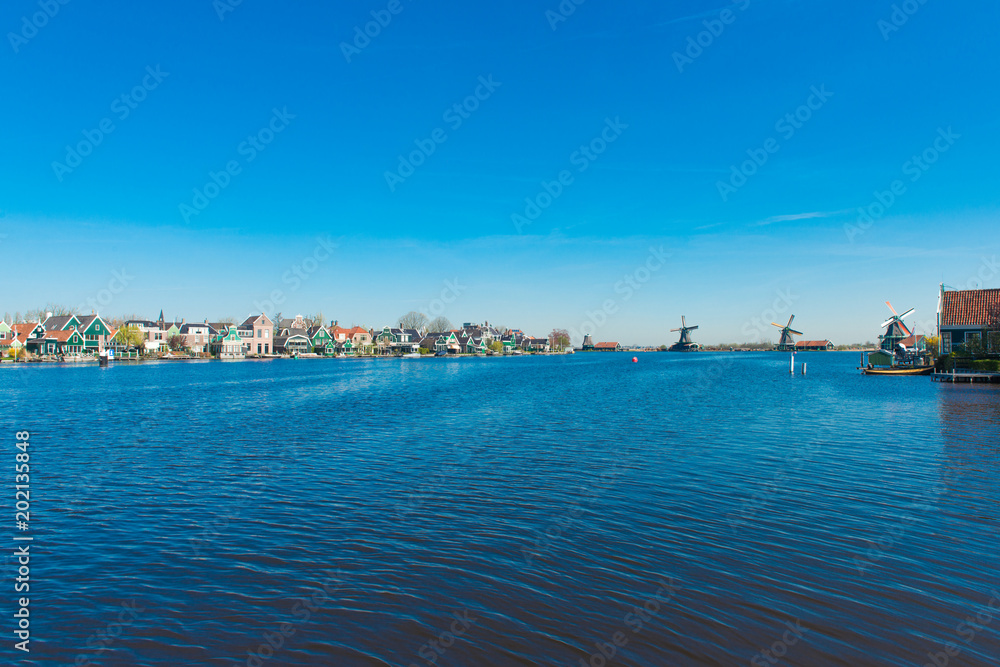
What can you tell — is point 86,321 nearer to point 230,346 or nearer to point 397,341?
point 230,346

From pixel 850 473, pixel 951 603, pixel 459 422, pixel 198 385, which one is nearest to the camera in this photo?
pixel 951 603

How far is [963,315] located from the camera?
59562 mm

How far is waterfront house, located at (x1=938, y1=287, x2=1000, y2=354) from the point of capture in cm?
5797

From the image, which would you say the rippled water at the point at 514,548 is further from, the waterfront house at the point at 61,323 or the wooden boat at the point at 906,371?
the waterfront house at the point at 61,323

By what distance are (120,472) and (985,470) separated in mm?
26321

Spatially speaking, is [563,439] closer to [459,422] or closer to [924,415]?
[459,422]

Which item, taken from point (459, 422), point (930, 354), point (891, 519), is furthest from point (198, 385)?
point (930, 354)

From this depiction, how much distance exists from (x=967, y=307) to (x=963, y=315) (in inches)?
41.8

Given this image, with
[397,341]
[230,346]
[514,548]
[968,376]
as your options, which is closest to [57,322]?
[230,346]

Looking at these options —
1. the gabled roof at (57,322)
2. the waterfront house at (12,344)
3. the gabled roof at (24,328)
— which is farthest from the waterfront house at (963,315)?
the gabled roof at (24,328)

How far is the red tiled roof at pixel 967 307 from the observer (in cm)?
5827

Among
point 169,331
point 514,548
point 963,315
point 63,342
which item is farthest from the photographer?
point 169,331

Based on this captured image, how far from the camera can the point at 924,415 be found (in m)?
29.9

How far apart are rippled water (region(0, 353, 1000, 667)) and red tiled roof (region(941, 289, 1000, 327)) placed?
45.9 m
